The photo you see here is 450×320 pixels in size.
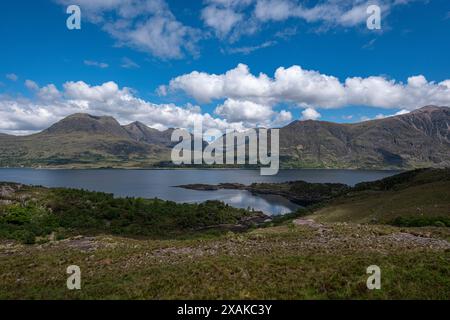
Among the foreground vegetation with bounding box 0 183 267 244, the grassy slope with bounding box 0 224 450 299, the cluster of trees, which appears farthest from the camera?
the foreground vegetation with bounding box 0 183 267 244

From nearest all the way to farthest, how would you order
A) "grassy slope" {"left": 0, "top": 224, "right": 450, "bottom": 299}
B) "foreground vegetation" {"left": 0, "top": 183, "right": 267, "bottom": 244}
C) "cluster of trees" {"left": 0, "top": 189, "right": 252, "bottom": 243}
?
"grassy slope" {"left": 0, "top": 224, "right": 450, "bottom": 299}
"cluster of trees" {"left": 0, "top": 189, "right": 252, "bottom": 243}
"foreground vegetation" {"left": 0, "top": 183, "right": 267, "bottom": 244}

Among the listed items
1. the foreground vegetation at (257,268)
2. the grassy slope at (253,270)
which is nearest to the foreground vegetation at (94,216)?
the foreground vegetation at (257,268)

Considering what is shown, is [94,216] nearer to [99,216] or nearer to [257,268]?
[99,216]

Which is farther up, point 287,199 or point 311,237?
point 311,237

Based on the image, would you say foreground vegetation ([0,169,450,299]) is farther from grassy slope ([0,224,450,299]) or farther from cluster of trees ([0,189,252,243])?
cluster of trees ([0,189,252,243])

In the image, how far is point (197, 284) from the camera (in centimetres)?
1515

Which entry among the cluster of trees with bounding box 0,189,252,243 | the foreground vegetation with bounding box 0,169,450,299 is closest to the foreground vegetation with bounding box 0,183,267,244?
the cluster of trees with bounding box 0,189,252,243

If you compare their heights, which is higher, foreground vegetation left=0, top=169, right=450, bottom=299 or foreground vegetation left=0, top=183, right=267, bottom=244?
foreground vegetation left=0, top=169, right=450, bottom=299

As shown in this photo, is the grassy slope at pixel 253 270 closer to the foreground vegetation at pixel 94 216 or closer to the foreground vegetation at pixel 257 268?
the foreground vegetation at pixel 257 268

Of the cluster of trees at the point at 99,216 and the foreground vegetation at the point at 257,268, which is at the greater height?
the foreground vegetation at the point at 257,268

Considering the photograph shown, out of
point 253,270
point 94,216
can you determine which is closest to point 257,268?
point 253,270
